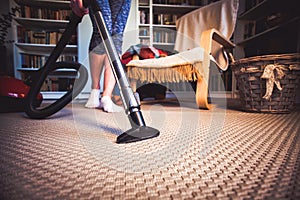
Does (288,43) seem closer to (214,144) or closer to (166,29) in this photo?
(166,29)

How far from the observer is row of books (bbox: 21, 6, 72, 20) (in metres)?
2.07

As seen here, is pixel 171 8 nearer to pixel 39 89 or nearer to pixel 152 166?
pixel 39 89

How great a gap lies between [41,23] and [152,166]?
2.47m

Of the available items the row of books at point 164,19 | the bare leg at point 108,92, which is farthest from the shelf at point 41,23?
the bare leg at point 108,92

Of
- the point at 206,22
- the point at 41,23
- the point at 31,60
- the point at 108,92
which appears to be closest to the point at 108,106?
the point at 108,92

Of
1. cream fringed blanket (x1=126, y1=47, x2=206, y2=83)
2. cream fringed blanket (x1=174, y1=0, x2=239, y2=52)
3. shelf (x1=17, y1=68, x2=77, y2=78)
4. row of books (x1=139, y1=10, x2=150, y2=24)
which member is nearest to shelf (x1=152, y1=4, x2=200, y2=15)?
row of books (x1=139, y1=10, x2=150, y2=24)

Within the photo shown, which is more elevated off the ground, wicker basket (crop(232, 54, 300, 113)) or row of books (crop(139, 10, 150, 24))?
row of books (crop(139, 10, 150, 24))

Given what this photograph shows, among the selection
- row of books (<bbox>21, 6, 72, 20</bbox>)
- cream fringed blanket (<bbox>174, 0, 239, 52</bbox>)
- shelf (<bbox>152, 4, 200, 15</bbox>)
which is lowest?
cream fringed blanket (<bbox>174, 0, 239, 52</bbox>)

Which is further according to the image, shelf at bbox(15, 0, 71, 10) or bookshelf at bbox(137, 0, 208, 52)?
bookshelf at bbox(137, 0, 208, 52)

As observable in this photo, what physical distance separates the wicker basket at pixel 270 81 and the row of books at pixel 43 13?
2.06 m

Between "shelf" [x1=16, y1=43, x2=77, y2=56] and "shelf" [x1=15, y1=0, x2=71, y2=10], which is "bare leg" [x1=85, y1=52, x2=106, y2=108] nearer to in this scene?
"shelf" [x1=16, y1=43, x2=77, y2=56]

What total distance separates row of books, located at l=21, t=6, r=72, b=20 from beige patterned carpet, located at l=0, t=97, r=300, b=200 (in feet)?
6.71

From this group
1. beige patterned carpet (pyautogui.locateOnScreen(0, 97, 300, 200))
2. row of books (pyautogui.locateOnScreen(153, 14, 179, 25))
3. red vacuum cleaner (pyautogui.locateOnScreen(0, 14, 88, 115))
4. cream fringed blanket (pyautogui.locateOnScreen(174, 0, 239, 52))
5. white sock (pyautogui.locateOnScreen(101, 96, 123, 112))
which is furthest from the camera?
row of books (pyautogui.locateOnScreen(153, 14, 179, 25))

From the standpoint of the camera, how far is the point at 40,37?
213cm
